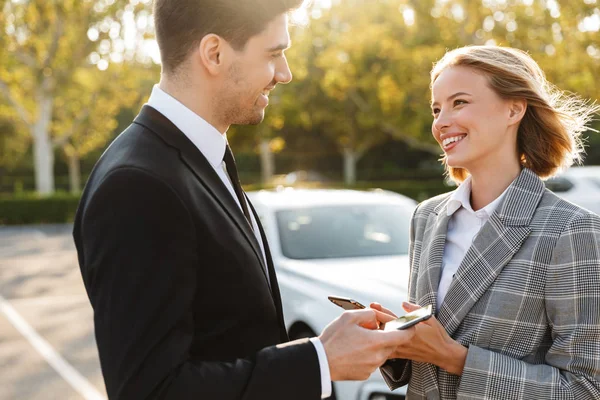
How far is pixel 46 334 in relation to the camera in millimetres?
7789

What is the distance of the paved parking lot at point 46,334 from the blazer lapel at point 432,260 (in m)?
4.10

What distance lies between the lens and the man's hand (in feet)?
5.47

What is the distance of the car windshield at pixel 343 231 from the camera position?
18.6 feet

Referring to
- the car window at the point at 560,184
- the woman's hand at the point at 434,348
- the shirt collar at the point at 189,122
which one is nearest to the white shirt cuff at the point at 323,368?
the woman's hand at the point at 434,348

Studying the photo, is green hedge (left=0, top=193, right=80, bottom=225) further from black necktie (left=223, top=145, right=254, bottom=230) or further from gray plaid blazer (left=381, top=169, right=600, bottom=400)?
gray plaid blazer (left=381, top=169, right=600, bottom=400)

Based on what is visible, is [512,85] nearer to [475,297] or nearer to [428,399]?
[475,297]

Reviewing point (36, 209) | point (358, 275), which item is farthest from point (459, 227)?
point (36, 209)

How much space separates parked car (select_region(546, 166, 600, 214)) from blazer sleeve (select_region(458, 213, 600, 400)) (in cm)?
934

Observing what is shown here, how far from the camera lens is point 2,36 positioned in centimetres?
2212

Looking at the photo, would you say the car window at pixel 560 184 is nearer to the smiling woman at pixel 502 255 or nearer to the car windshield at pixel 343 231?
the car windshield at pixel 343 231

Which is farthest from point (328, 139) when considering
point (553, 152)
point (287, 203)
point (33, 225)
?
point (553, 152)

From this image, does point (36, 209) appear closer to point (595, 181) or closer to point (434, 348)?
point (595, 181)

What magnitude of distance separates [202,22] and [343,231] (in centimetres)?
422

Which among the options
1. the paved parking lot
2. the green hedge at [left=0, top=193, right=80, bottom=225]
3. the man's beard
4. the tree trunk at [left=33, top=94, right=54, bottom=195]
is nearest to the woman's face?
the man's beard
